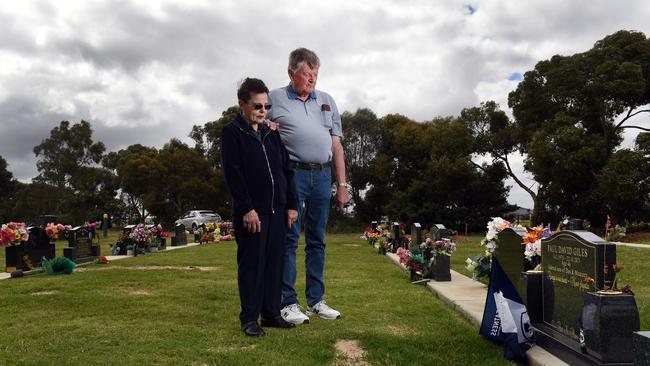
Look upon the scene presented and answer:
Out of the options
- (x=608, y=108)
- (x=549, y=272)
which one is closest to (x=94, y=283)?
(x=549, y=272)

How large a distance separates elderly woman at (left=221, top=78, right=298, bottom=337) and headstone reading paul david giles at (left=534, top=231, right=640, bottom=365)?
2159 millimetres

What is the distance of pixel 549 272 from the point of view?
194 inches

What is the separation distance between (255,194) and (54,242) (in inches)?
450

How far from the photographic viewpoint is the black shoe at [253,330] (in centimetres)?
465

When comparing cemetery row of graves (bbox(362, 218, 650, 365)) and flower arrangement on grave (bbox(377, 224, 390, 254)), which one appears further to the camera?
flower arrangement on grave (bbox(377, 224, 390, 254))

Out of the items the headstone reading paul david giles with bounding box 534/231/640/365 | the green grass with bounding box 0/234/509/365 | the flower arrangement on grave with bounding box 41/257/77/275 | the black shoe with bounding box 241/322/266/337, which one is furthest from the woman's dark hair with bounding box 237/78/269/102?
the flower arrangement on grave with bounding box 41/257/77/275

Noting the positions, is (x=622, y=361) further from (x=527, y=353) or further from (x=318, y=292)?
(x=318, y=292)

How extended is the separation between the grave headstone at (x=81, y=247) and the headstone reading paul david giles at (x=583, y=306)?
11.6 m

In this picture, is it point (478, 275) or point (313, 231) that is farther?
point (478, 275)

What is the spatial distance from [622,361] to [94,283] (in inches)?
298

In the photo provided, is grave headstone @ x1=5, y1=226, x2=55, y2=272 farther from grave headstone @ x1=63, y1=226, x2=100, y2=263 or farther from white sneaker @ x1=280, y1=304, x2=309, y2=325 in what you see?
white sneaker @ x1=280, y1=304, x2=309, y2=325

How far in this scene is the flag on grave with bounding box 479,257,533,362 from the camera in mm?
4441

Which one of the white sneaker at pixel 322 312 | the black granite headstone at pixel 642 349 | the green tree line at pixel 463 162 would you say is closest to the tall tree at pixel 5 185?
the green tree line at pixel 463 162

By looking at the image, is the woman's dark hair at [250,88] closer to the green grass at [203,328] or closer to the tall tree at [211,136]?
the green grass at [203,328]
